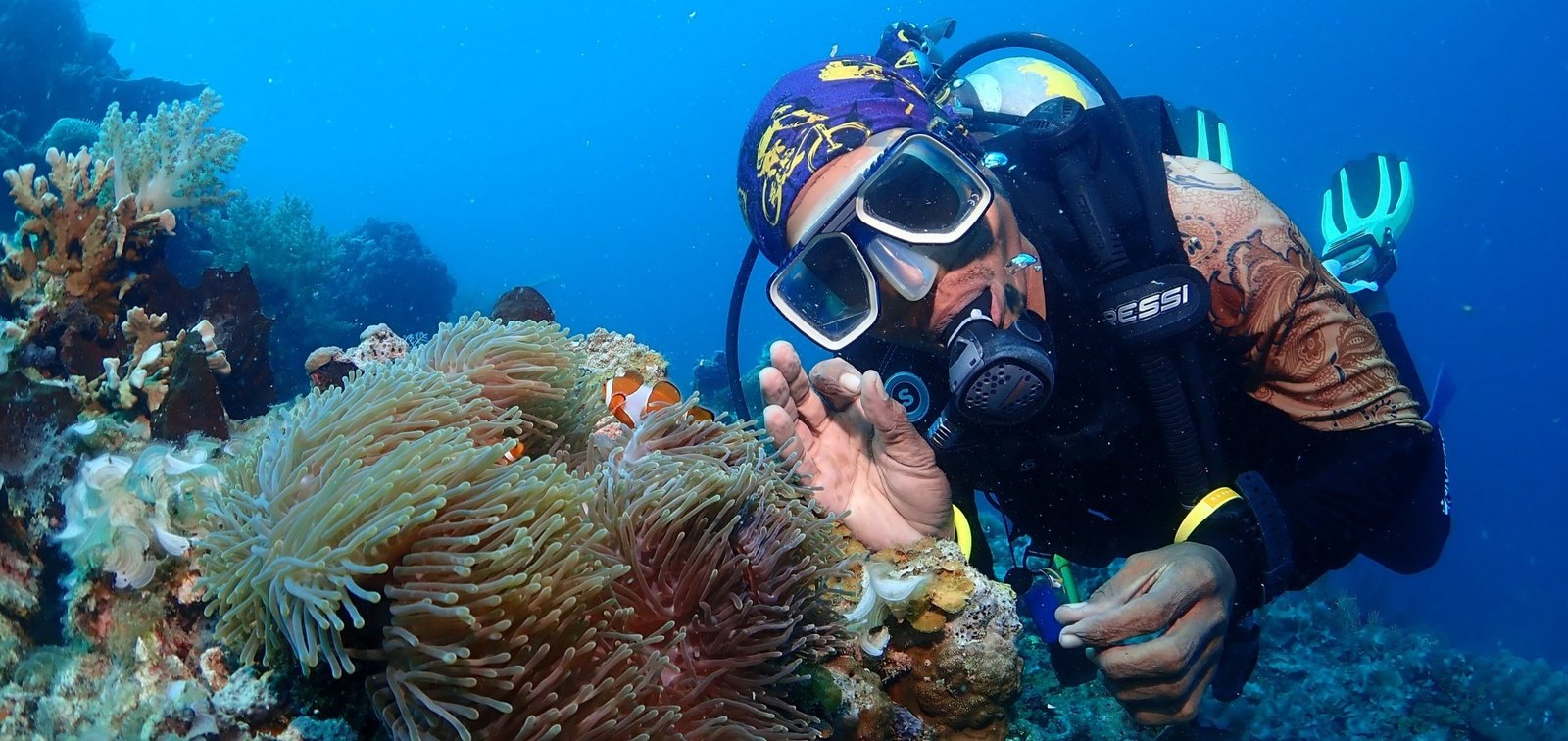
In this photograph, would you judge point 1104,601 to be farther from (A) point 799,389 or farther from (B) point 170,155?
(B) point 170,155

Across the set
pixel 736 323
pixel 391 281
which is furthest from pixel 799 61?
pixel 736 323

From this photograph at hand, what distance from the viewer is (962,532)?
2721 mm

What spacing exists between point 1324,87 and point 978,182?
284 ft

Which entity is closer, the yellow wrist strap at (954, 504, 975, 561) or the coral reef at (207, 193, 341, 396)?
the yellow wrist strap at (954, 504, 975, 561)

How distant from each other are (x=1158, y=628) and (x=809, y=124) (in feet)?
7.55

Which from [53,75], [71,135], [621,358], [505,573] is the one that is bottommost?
[505,573]

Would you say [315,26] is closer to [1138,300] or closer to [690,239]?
[690,239]

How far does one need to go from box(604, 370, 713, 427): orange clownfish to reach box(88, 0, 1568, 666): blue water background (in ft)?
54.2

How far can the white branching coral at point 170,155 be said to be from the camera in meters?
3.47

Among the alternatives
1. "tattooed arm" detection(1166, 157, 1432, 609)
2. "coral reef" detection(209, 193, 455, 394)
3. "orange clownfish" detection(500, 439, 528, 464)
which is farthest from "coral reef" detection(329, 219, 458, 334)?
"tattooed arm" detection(1166, 157, 1432, 609)

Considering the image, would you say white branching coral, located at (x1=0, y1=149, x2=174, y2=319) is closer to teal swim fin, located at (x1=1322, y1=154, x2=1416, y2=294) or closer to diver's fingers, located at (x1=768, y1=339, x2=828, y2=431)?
diver's fingers, located at (x1=768, y1=339, x2=828, y2=431)

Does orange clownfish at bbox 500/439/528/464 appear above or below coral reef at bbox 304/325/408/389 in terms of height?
below

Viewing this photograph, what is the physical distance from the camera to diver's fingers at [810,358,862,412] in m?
2.39

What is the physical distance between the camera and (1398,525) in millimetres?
2963
